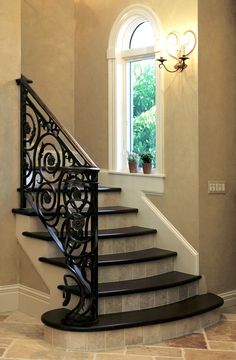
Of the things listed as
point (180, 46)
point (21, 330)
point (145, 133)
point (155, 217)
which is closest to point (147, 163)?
point (145, 133)

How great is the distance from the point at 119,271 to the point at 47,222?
0.85m

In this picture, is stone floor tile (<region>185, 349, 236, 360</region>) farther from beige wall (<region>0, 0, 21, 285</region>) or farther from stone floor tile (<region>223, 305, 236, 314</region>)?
beige wall (<region>0, 0, 21, 285</region>)

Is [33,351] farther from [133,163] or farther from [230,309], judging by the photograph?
[133,163]

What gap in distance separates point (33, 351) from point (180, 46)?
324 cm

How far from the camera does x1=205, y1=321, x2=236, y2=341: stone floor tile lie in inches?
192

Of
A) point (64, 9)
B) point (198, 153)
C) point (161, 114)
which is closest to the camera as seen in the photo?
point (198, 153)

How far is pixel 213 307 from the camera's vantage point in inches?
206

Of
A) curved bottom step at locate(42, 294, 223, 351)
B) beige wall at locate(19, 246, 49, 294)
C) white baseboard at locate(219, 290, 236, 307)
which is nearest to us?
curved bottom step at locate(42, 294, 223, 351)

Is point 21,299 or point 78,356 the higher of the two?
point 21,299

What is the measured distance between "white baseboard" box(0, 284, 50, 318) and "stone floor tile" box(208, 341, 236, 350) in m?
1.71

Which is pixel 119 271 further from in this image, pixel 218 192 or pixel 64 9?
pixel 64 9

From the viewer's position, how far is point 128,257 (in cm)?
545

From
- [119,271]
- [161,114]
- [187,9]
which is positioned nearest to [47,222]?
[119,271]

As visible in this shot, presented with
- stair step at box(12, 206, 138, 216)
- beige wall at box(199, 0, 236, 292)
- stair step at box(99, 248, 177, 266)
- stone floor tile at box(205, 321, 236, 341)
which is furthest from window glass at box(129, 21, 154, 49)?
stone floor tile at box(205, 321, 236, 341)
